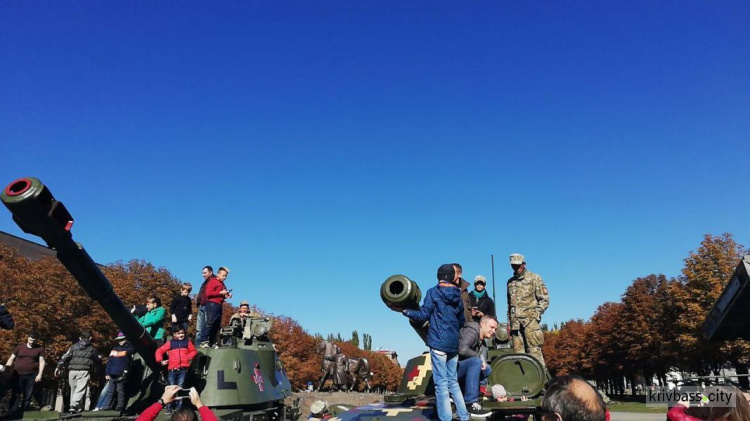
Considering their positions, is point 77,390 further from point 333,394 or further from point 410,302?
point 333,394

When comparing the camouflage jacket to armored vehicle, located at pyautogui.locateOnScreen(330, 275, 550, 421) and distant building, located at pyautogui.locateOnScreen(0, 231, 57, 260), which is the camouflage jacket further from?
distant building, located at pyautogui.locateOnScreen(0, 231, 57, 260)

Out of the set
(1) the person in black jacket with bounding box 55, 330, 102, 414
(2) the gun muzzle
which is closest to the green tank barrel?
(2) the gun muzzle

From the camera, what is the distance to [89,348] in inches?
443

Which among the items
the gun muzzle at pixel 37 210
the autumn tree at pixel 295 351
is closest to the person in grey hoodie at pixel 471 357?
the gun muzzle at pixel 37 210

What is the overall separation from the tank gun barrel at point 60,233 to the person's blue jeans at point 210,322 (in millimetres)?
2101

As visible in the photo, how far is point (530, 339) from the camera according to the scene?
9.55 m

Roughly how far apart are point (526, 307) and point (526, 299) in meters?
0.14

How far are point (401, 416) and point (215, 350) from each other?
16.3ft

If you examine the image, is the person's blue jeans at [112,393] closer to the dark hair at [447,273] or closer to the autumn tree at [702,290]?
the dark hair at [447,273]

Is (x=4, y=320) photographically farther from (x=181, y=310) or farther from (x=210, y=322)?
(x=210, y=322)

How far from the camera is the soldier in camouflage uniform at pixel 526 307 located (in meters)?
9.57

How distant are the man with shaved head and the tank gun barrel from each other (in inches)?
253

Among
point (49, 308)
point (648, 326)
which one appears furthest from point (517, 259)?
point (648, 326)

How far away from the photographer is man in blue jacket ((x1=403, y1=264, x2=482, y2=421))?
6150 millimetres
